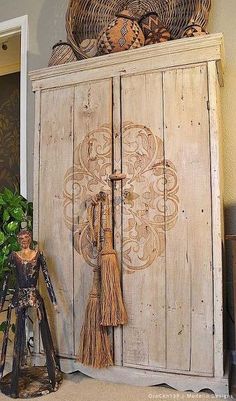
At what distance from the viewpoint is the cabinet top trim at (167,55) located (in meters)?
1.51

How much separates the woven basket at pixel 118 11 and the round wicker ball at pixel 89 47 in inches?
1.4

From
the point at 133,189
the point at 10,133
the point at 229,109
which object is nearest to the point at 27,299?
the point at 133,189

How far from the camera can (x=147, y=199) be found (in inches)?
62.4

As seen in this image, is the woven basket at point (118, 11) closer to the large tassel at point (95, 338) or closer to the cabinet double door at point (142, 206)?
the cabinet double door at point (142, 206)

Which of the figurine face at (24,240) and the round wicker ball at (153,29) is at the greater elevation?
the round wicker ball at (153,29)

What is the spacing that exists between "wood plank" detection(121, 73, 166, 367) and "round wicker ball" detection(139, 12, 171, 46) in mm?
304

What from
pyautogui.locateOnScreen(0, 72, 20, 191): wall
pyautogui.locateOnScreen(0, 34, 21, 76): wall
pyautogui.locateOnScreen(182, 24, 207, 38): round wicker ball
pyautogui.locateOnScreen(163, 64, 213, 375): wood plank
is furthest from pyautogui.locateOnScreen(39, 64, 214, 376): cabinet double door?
pyautogui.locateOnScreen(0, 72, 20, 191): wall

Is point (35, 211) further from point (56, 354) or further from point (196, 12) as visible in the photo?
point (196, 12)

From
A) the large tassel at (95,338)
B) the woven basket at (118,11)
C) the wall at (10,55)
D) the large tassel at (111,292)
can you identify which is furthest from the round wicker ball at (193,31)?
the wall at (10,55)

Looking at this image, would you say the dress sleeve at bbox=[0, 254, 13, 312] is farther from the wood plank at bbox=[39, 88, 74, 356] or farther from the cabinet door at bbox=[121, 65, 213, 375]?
the cabinet door at bbox=[121, 65, 213, 375]

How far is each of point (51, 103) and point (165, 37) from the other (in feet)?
2.22

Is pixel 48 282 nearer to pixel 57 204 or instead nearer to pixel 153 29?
pixel 57 204

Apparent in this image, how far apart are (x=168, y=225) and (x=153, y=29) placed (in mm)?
1053

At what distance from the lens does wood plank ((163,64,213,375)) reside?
146 cm
